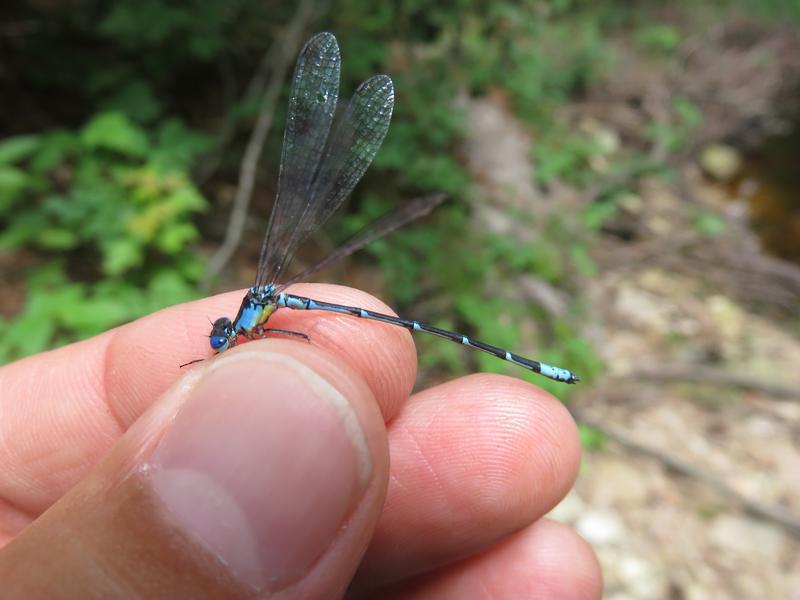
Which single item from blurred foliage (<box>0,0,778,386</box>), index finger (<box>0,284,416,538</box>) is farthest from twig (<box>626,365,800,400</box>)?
index finger (<box>0,284,416,538</box>)

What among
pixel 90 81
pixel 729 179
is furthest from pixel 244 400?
pixel 729 179

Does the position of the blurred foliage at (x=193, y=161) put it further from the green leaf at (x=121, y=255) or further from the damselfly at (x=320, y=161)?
the damselfly at (x=320, y=161)

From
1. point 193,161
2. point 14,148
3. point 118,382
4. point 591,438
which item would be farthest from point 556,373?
point 14,148

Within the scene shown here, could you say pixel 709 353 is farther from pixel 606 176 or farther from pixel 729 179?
pixel 729 179

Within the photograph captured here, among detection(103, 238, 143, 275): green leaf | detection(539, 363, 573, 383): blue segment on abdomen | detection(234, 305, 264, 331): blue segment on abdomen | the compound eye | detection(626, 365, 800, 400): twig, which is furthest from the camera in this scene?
detection(626, 365, 800, 400): twig

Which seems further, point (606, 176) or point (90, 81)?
point (606, 176)

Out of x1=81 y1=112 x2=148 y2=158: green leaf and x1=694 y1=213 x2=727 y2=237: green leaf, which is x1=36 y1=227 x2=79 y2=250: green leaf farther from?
x1=694 y1=213 x2=727 y2=237: green leaf
